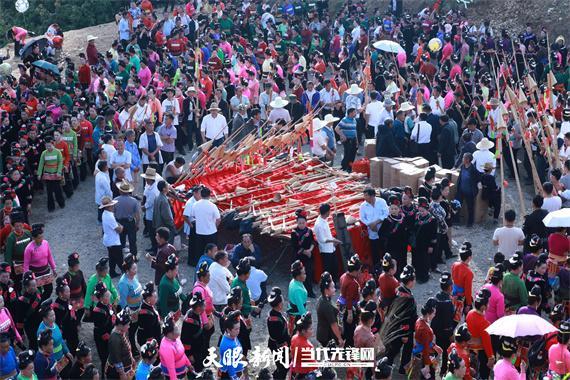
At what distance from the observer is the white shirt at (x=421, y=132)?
17.9 meters

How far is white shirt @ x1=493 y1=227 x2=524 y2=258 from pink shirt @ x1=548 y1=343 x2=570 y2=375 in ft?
11.5

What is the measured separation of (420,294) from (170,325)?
492 cm

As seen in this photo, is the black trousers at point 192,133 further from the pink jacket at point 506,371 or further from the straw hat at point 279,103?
the pink jacket at point 506,371

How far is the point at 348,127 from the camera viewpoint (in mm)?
18406

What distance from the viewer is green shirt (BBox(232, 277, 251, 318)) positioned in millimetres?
11703

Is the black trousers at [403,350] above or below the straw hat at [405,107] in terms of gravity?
below

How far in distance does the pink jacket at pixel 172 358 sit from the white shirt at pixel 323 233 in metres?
3.85

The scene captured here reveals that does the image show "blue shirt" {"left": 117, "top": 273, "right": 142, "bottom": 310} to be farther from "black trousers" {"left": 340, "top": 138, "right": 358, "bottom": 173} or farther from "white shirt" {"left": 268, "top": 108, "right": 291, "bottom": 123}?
"white shirt" {"left": 268, "top": 108, "right": 291, "bottom": 123}

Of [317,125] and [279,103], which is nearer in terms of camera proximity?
[317,125]

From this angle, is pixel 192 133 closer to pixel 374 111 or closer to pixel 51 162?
pixel 374 111

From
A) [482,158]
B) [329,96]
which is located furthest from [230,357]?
[329,96]

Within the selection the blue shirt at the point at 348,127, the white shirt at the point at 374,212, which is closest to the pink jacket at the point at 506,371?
the white shirt at the point at 374,212

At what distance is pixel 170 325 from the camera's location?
398 inches

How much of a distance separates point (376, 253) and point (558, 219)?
291 centimetres
